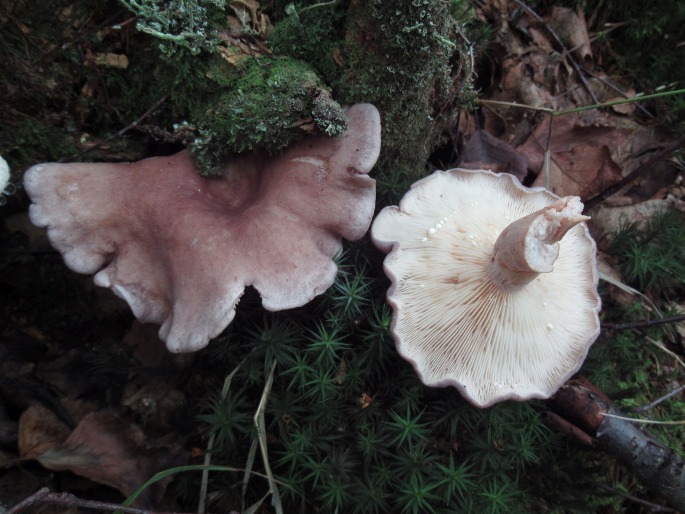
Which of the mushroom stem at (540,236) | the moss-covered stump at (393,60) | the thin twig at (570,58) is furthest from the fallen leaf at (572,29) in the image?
the mushroom stem at (540,236)

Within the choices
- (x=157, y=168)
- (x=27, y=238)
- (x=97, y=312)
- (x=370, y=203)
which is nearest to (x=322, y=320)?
(x=370, y=203)

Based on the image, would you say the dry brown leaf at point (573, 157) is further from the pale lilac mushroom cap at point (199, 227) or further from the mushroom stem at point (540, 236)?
the pale lilac mushroom cap at point (199, 227)

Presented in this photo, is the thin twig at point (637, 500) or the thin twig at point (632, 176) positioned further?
the thin twig at point (632, 176)

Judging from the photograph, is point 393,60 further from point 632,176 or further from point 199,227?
point 632,176

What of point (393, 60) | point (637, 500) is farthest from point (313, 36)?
point (637, 500)

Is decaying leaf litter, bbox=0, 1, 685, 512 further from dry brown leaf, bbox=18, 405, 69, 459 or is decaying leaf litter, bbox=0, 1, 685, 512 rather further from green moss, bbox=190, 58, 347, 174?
green moss, bbox=190, 58, 347, 174

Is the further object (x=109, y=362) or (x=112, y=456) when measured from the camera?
(x=109, y=362)

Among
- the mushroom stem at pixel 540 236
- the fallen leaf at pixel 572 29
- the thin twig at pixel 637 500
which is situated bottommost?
the thin twig at pixel 637 500
